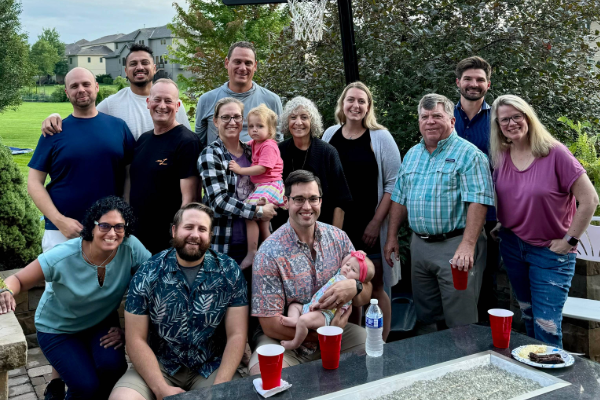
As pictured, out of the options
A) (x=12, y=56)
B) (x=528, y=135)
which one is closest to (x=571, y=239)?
(x=528, y=135)

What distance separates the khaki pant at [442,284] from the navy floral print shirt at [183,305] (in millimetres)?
1417

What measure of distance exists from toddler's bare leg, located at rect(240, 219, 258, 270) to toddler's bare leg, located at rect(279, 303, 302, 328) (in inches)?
25.3

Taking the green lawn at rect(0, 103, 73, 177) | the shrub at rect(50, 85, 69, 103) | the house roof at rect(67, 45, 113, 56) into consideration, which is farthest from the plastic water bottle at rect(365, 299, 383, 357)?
the house roof at rect(67, 45, 113, 56)

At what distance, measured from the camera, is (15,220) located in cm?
527

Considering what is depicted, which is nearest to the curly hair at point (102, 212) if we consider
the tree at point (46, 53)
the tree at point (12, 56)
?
the tree at point (12, 56)

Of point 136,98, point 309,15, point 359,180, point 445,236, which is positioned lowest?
point 445,236

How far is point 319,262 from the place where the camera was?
333 centimetres

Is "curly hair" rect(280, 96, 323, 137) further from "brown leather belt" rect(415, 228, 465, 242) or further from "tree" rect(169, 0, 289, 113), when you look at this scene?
"tree" rect(169, 0, 289, 113)

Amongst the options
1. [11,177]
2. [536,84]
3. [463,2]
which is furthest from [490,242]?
[11,177]

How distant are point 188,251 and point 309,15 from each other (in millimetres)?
3227

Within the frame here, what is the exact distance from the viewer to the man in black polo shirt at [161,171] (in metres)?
3.77

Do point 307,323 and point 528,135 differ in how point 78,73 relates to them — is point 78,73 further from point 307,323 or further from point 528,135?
point 528,135

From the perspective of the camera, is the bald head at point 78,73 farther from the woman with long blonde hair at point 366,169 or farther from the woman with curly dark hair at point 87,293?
the woman with long blonde hair at point 366,169

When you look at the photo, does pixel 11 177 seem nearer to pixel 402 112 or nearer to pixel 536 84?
pixel 402 112
